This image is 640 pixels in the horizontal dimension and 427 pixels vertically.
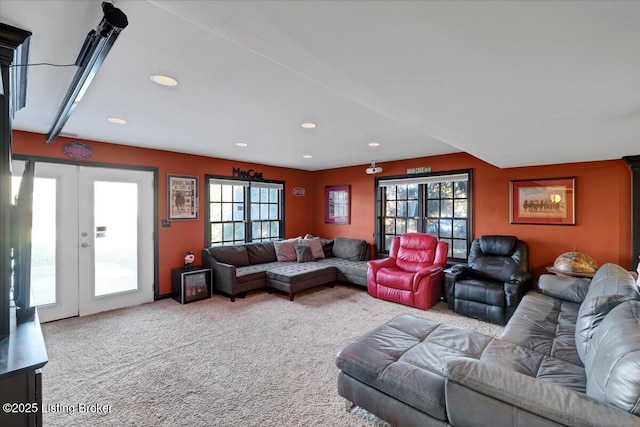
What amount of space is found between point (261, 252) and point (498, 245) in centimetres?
391

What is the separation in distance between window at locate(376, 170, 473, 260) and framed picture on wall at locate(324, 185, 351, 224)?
74 centimetres

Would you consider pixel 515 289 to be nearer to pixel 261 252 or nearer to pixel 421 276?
pixel 421 276

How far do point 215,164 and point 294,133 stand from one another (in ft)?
7.56

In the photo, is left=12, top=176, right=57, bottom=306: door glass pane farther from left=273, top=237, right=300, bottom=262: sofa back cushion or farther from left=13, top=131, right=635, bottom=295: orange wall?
left=273, top=237, right=300, bottom=262: sofa back cushion

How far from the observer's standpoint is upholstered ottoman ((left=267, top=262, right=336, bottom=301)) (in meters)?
4.55

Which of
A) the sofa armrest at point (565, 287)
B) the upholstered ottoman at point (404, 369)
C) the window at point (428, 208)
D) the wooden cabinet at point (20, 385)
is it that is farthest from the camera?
the window at point (428, 208)

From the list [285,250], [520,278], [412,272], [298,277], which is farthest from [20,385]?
[285,250]

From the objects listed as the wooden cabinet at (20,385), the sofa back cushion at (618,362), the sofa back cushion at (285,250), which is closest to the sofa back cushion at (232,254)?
the sofa back cushion at (285,250)

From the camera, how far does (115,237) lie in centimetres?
421

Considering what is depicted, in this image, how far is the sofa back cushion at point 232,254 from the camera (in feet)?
16.3

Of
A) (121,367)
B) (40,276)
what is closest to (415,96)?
(121,367)

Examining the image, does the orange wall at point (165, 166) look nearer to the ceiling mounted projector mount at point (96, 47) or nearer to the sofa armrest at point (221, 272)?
the sofa armrest at point (221, 272)

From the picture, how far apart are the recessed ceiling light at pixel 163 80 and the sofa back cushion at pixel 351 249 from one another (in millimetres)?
4434

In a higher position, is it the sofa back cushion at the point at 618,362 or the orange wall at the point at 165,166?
the orange wall at the point at 165,166
